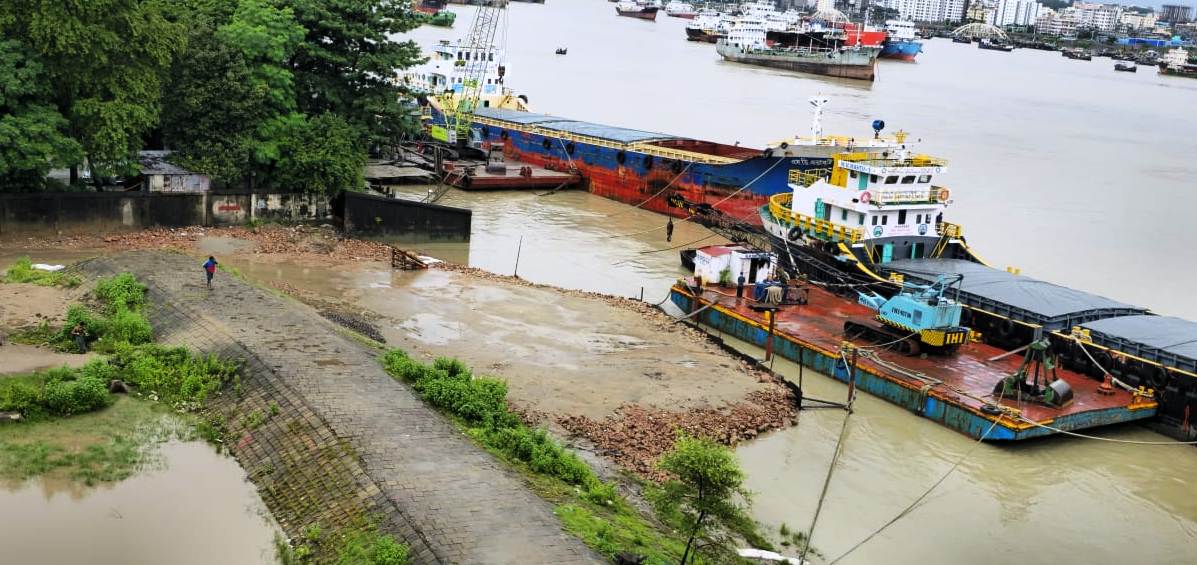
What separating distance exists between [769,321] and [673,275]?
955 cm

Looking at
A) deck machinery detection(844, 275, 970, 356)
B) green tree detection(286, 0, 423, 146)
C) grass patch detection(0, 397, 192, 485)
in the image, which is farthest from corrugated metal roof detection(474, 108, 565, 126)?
grass patch detection(0, 397, 192, 485)

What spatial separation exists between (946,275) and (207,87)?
83.5 ft

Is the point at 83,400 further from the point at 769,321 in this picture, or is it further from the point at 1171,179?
the point at 1171,179

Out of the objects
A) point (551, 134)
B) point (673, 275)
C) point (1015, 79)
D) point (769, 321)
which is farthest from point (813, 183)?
point (1015, 79)

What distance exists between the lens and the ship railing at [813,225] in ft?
109

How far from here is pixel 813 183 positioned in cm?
3666

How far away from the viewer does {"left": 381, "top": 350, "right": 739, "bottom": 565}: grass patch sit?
16.0m

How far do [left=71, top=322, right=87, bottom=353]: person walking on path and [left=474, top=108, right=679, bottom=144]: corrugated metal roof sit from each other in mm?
33014

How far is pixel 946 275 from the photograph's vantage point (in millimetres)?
30891

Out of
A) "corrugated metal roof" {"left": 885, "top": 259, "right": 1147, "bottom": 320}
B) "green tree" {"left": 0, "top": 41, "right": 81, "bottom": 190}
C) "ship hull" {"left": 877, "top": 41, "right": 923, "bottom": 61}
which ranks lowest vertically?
"corrugated metal roof" {"left": 885, "top": 259, "right": 1147, "bottom": 320}

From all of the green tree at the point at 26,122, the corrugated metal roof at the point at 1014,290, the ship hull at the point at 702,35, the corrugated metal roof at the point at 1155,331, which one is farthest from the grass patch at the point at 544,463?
the ship hull at the point at 702,35

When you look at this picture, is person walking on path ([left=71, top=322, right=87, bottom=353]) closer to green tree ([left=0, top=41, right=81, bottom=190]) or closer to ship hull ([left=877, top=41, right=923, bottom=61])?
green tree ([left=0, top=41, right=81, bottom=190])

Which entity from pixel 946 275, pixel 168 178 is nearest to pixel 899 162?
pixel 946 275

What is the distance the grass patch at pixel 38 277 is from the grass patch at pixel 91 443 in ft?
28.3
